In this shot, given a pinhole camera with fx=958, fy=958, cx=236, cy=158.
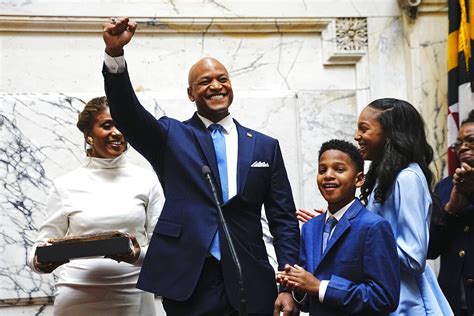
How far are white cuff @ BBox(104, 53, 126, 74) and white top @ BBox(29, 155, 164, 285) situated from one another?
78 centimetres

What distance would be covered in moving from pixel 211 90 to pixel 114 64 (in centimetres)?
48

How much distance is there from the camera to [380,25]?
220 inches

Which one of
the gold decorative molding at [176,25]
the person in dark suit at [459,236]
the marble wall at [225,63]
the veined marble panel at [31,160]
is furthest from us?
the gold decorative molding at [176,25]

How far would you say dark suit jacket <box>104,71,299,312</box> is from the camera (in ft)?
11.8

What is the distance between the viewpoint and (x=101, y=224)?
405 centimetres

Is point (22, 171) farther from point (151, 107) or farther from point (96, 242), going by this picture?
point (96, 242)

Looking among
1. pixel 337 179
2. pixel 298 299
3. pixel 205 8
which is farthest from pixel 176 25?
pixel 298 299

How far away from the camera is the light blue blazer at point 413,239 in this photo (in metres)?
3.59

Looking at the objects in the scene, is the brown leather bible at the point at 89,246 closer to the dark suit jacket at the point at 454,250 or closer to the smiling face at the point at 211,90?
the smiling face at the point at 211,90

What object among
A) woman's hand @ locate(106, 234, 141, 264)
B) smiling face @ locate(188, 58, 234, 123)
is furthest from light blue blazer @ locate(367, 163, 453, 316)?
woman's hand @ locate(106, 234, 141, 264)

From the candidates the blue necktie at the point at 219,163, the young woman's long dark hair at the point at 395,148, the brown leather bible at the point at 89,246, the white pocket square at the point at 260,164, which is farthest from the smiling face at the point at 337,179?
the brown leather bible at the point at 89,246

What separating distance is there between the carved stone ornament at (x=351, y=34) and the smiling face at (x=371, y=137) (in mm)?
1647

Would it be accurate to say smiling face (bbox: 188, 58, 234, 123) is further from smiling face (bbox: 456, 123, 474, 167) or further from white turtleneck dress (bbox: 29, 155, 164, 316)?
smiling face (bbox: 456, 123, 474, 167)

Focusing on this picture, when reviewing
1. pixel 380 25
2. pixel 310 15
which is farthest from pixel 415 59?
pixel 310 15
